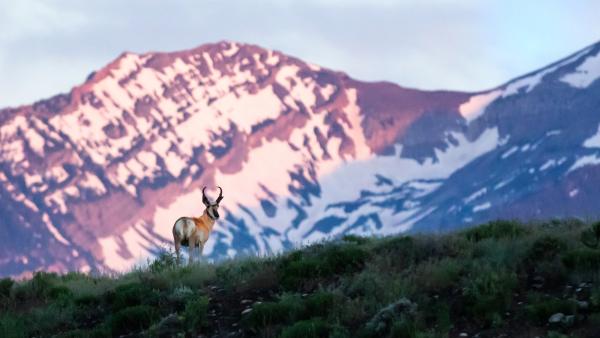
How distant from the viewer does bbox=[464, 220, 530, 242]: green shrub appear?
22.0m

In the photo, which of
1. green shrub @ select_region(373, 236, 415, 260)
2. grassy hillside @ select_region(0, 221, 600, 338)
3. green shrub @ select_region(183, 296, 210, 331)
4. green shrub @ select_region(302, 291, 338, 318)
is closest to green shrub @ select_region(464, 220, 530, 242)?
grassy hillside @ select_region(0, 221, 600, 338)

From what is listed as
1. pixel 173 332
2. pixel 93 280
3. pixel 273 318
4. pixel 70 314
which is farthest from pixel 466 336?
pixel 93 280

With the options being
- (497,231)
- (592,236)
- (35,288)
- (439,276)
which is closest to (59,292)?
(35,288)

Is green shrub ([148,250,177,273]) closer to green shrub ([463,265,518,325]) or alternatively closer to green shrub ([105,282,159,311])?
green shrub ([105,282,159,311])

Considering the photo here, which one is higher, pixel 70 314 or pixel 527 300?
pixel 70 314

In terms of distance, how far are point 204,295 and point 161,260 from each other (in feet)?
13.5

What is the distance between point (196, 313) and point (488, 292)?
15.9ft

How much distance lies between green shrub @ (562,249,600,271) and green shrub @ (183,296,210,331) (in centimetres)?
584

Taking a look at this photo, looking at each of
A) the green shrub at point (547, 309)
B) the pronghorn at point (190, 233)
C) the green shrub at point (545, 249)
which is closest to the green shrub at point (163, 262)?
the pronghorn at point (190, 233)

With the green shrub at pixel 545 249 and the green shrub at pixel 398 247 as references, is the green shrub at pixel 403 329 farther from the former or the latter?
the green shrub at pixel 398 247

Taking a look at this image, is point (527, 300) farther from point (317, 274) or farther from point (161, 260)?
point (161, 260)

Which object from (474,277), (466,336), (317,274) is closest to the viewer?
(466,336)

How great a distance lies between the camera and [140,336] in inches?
797

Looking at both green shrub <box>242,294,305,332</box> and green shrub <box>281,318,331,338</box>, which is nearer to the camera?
green shrub <box>281,318,331,338</box>
